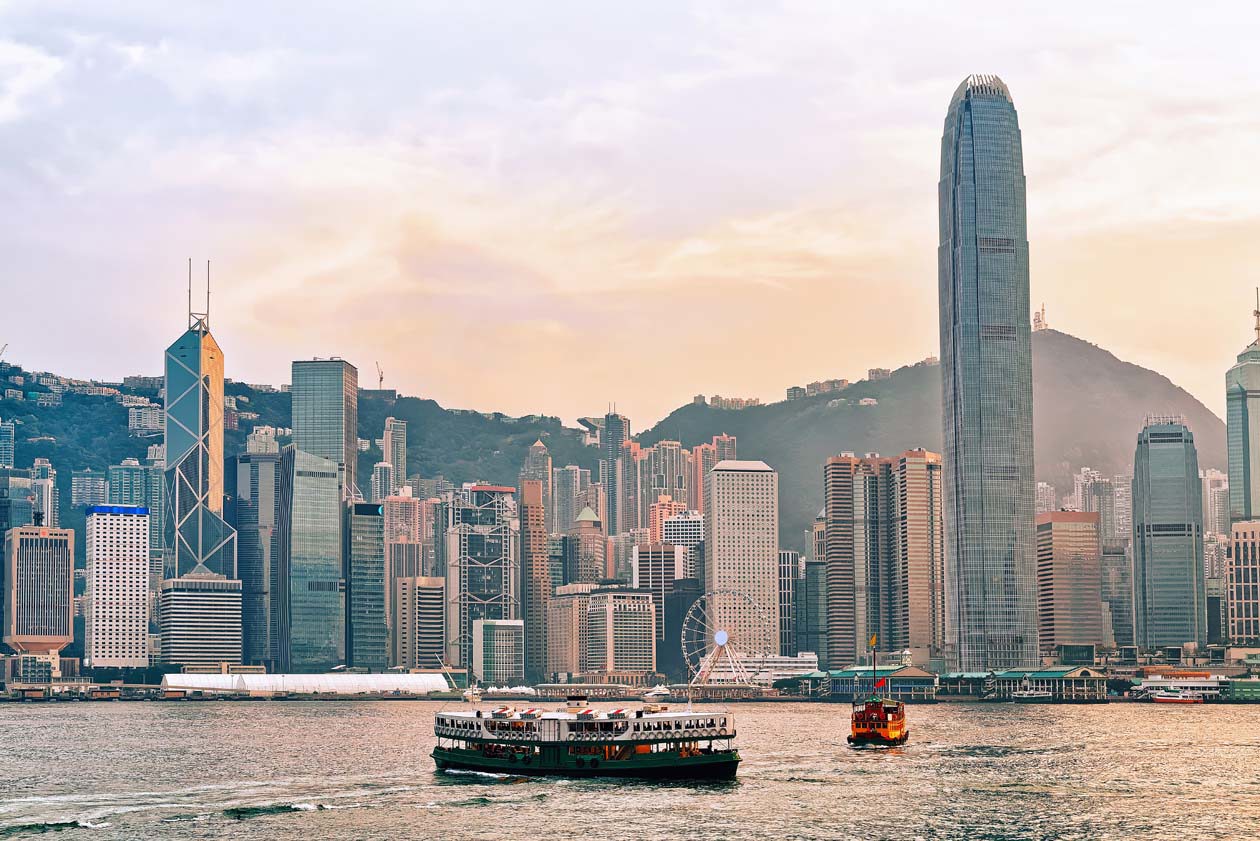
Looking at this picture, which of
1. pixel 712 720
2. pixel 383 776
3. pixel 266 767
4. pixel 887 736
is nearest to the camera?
pixel 712 720

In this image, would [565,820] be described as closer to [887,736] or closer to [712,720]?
[712,720]

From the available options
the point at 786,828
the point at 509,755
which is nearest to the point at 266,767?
the point at 509,755

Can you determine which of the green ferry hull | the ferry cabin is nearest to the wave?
the green ferry hull

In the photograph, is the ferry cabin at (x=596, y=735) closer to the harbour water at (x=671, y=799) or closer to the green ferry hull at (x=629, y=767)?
the green ferry hull at (x=629, y=767)

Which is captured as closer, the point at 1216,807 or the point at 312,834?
the point at 312,834

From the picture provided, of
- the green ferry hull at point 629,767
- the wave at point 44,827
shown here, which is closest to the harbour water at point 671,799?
the wave at point 44,827
